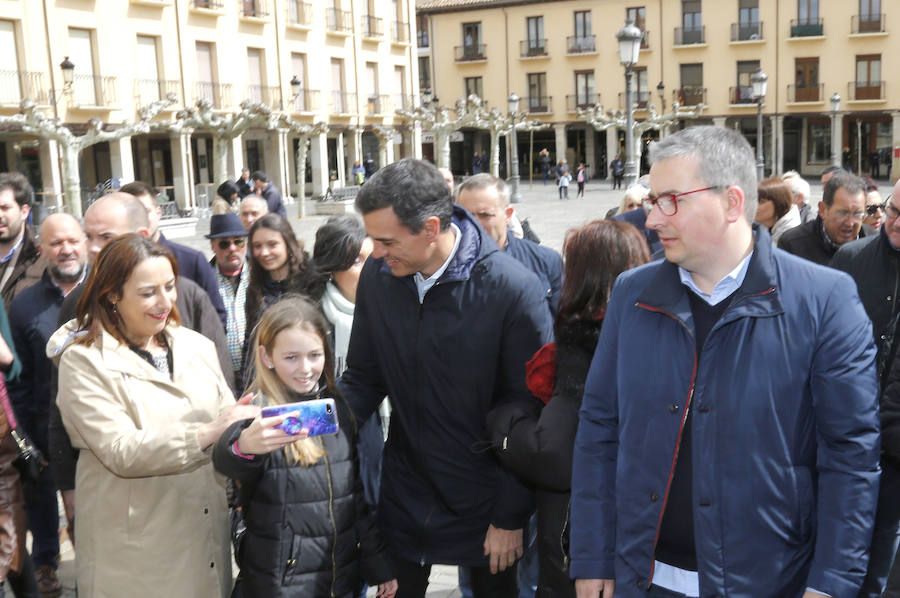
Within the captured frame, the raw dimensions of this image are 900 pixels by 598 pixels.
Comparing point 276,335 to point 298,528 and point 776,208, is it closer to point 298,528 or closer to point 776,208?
point 298,528

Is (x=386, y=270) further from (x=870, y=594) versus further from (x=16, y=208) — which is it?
(x=16, y=208)

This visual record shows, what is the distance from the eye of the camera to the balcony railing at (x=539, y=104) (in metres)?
51.1

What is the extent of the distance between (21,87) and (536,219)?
54.6 ft

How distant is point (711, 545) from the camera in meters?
2.25

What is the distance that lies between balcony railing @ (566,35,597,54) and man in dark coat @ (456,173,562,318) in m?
46.6

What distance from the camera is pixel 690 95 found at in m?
48.2

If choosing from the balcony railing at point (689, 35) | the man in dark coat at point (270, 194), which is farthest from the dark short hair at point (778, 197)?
the balcony railing at point (689, 35)

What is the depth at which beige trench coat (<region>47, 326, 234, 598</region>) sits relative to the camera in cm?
296

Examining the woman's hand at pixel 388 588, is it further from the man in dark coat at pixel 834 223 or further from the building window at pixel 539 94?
the building window at pixel 539 94

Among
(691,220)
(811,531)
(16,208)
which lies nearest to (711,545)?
(811,531)

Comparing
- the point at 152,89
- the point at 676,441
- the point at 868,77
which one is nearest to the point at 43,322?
the point at 676,441

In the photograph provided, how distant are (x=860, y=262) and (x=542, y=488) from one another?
1.98 meters

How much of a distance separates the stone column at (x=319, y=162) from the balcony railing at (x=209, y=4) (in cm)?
766

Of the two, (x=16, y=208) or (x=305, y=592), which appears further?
(x=16, y=208)
